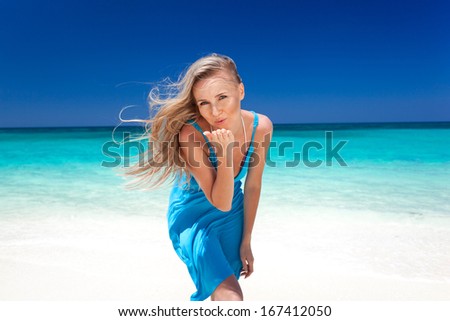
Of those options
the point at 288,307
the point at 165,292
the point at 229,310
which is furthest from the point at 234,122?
the point at 165,292

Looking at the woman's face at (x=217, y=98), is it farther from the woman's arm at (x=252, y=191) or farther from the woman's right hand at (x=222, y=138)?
the woman's arm at (x=252, y=191)

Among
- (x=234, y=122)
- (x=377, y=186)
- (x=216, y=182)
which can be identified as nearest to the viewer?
(x=216, y=182)

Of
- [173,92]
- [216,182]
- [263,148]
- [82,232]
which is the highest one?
[173,92]

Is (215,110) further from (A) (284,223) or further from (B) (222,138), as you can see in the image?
(A) (284,223)

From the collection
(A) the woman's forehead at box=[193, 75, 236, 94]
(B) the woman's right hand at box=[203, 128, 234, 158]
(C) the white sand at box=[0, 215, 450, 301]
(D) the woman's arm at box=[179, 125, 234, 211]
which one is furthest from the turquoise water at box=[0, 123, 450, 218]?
(B) the woman's right hand at box=[203, 128, 234, 158]

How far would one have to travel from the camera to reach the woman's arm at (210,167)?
7.48 ft

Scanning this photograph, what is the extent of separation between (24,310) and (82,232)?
231 cm

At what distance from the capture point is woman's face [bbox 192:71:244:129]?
2.41 meters

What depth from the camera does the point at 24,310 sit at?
2.95 m

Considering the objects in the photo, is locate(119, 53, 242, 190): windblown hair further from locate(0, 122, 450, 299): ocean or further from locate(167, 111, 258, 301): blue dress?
locate(0, 122, 450, 299): ocean

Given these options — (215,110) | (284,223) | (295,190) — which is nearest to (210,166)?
(215,110)

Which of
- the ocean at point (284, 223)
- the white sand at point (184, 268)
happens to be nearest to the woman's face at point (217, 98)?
the ocean at point (284, 223)

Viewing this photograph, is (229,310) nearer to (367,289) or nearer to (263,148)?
(263,148)

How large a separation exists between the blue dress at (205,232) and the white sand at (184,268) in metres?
0.91
